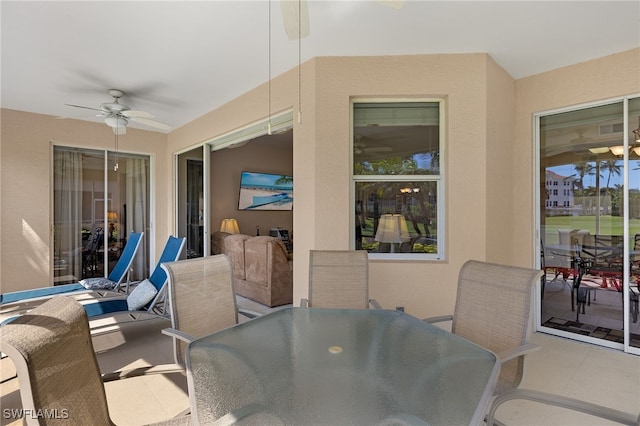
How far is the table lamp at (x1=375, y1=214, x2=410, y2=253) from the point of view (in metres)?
3.26

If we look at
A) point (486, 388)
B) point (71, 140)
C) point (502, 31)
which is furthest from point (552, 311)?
point (71, 140)

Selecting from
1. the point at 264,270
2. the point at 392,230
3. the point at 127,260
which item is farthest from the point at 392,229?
the point at 127,260

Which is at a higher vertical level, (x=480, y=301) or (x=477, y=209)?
(x=477, y=209)

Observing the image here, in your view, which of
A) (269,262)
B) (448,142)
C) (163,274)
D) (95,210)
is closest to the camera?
A: (448,142)

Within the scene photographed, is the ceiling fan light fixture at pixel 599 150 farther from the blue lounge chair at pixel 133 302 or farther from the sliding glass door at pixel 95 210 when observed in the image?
the sliding glass door at pixel 95 210

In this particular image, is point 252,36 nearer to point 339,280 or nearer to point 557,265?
point 339,280

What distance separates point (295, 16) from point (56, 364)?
6.12 feet

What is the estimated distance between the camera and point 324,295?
239 cm

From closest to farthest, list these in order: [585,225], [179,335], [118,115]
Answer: [179,335] → [585,225] → [118,115]

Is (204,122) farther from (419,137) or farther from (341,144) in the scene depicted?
(419,137)

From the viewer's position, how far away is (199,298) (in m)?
1.97

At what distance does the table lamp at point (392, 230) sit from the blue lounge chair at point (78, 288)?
3443 mm

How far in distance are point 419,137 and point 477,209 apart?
0.93m

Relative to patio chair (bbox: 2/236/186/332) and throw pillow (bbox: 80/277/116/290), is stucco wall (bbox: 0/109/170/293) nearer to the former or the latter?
throw pillow (bbox: 80/277/116/290)
